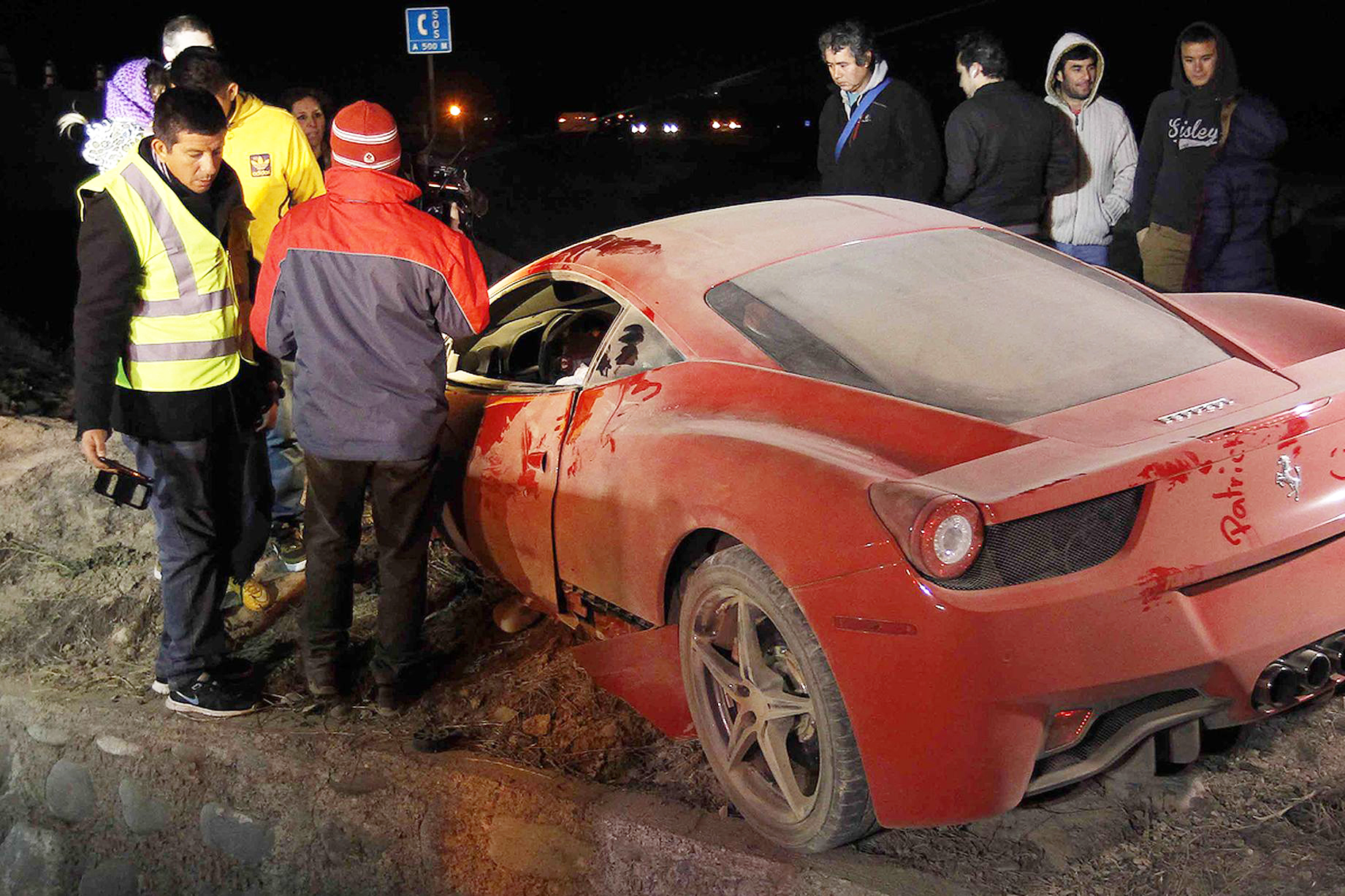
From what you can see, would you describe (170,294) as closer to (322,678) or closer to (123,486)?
(123,486)

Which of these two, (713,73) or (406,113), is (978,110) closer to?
(406,113)

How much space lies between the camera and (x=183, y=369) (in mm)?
4004

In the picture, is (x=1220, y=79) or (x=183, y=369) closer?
(x=183, y=369)

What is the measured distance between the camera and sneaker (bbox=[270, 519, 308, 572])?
528 centimetres

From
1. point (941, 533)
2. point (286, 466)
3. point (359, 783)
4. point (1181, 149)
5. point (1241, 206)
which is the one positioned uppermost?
point (1181, 149)

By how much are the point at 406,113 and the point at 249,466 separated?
76.8 ft

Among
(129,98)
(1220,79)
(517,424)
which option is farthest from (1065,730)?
(129,98)

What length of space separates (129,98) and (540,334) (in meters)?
1.98

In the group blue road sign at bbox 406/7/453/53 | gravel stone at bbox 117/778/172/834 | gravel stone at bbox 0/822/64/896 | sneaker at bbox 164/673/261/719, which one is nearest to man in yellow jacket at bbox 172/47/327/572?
sneaker at bbox 164/673/261/719

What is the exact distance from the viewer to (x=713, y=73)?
1199 inches

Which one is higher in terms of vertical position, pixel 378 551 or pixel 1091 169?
pixel 1091 169

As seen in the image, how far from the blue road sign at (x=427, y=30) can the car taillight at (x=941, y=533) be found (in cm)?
1243

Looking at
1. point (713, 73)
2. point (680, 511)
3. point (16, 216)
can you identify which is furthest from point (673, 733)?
point (713, 73)

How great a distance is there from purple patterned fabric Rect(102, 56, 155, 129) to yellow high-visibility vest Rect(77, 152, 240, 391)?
1.15 meters
